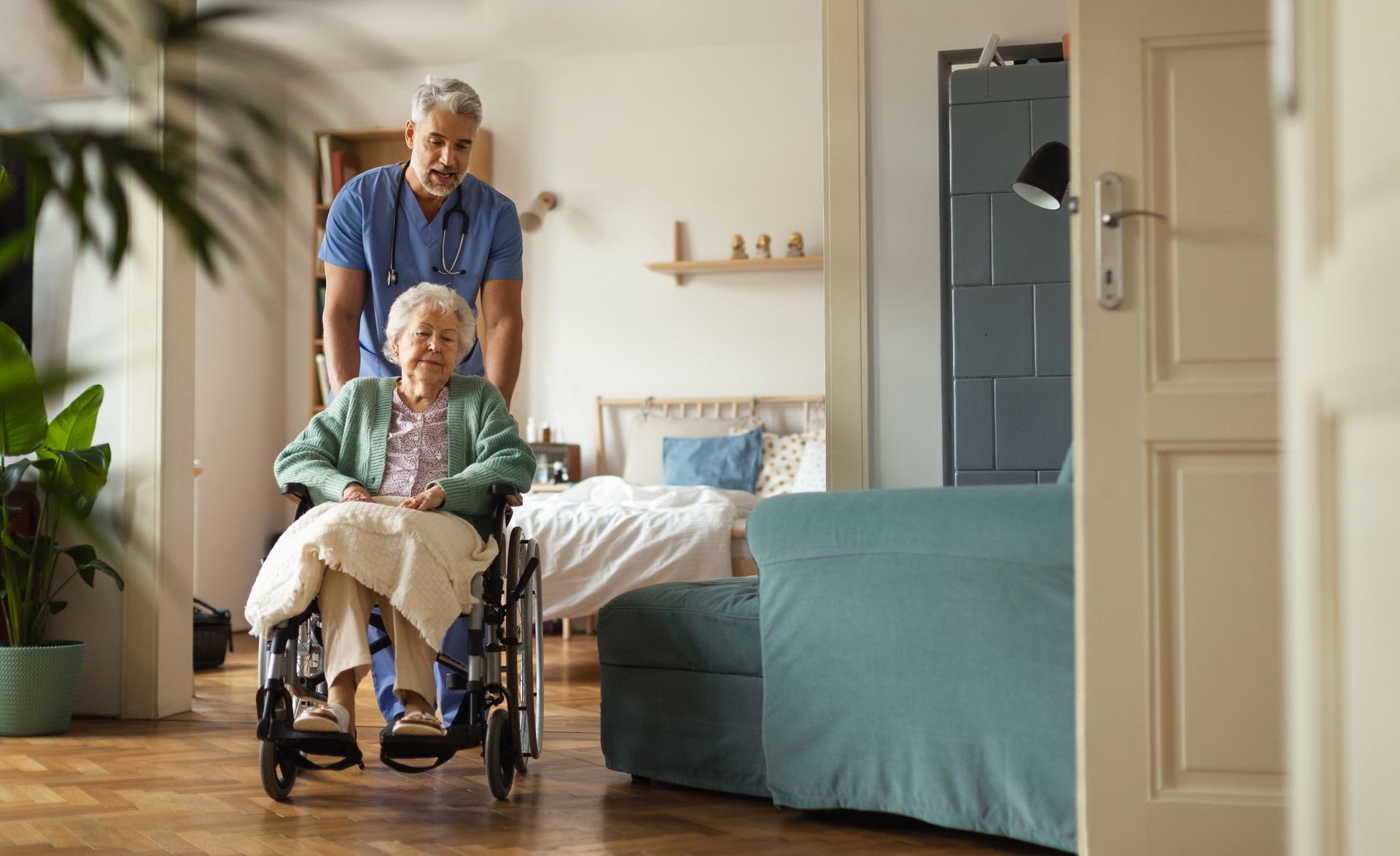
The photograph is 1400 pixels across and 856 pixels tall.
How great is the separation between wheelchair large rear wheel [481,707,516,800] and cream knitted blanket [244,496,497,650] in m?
0.19

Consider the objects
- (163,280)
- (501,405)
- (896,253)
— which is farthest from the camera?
(163,280)

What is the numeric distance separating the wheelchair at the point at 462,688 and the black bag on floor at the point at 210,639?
6.83ft

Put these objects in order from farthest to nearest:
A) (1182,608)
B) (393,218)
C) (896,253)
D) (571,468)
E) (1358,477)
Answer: (571,468) → (896,253) → (393,218) → (1182,608) → (1358,477)

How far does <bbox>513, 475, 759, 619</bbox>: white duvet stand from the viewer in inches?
186

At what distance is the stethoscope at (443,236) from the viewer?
10.3 ft

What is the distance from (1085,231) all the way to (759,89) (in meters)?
4.55

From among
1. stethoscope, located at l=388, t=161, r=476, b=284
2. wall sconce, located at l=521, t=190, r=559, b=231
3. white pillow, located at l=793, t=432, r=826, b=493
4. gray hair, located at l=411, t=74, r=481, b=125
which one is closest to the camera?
gray hair, located at l=411, t=74, r=481, b=125

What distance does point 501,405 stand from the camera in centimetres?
292

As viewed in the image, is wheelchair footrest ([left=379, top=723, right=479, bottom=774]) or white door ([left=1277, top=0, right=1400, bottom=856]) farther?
wheelchair footrest ([left=379, top=723, right=479, bottom=774])

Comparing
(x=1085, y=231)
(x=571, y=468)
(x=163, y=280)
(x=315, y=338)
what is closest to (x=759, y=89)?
(x=571, y=468)

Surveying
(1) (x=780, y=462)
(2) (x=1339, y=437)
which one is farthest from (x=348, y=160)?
(2) (x=1339, y=437)

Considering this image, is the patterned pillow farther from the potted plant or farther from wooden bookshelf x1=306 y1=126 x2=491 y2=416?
the potted plant

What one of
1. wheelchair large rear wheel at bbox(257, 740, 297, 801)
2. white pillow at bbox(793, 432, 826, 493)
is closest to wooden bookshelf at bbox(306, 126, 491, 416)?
white pillow at bbox(793, 432, 826, 493)

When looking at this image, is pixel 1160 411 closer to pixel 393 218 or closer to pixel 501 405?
pixel 501 405
